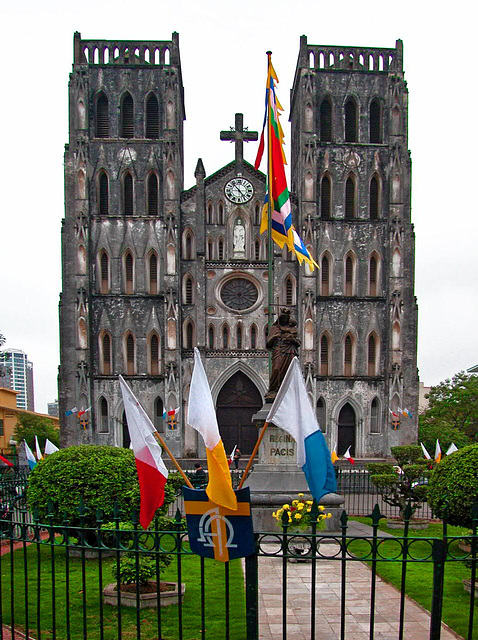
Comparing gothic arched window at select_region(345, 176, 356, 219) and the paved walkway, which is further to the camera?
gothic arched window at select_region(345, 176, 356, 219)

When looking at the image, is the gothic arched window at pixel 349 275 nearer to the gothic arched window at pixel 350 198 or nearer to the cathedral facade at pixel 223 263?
the cathedral facade at pixel 223 263

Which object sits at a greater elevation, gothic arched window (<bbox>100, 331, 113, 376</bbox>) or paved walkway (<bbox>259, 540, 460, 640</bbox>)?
gothic arched window (<bbox>100, 331, 113, 376</bbox>)

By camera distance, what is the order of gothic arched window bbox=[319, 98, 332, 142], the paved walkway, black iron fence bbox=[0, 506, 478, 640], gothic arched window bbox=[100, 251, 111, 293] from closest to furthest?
black iron fence bbox=[0, 506, 478, 640] < the paved walkway < gothic arched window bbox=[100, 251, 111, 293] < gothic arched window bbox=[319, 98, 332, 142]

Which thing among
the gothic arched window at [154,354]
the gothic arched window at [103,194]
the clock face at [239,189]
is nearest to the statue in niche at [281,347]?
the gothic arched window at [154,354]

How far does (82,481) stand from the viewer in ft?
40.3

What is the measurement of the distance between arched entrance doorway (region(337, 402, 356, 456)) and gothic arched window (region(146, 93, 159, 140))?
1940 centimetres

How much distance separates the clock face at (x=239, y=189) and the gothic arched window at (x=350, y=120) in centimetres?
660

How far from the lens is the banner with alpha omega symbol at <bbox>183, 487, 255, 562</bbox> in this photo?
519 cm

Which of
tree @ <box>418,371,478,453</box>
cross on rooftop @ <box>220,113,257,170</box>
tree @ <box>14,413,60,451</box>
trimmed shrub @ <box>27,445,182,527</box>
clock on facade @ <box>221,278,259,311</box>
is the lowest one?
tree @ <box>14,413,60,451</box>

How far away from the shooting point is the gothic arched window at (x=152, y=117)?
36.6 meters

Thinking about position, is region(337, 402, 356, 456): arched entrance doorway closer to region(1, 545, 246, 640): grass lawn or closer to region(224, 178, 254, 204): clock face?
region(224, 178, 254, 204): clock face

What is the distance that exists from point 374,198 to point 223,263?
974 cm

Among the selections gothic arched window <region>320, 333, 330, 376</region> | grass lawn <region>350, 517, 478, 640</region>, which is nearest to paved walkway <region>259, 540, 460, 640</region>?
grass lawn <region>350, 517, 478, 640</region>

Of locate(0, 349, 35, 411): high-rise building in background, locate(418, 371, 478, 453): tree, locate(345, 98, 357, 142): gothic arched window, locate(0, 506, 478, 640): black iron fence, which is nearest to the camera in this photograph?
locate(0, 506, 478, 640): black iron fence
